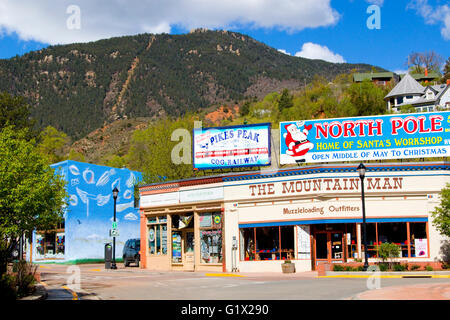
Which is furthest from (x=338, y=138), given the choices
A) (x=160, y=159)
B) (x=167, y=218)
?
(x=160, y=159)

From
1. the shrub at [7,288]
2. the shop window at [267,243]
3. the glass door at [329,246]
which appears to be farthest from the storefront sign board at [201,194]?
the shrub at [7,288]

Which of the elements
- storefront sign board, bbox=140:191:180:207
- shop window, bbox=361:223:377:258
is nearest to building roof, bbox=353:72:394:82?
storefront sign board, bbox=140:191:180:207

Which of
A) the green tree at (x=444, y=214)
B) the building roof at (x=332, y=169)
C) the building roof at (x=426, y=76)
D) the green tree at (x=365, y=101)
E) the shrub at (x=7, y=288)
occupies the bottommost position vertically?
the shrub at (x=7, y=288)

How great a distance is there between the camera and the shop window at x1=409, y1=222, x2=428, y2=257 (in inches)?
1289

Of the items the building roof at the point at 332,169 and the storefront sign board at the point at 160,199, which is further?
the storefront sign board at the point at 160,199

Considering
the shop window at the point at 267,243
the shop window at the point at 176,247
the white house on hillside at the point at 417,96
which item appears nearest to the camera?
the shop window at the point at 267,243

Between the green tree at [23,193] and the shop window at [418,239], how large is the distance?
22002mm

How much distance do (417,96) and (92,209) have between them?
86165 mm

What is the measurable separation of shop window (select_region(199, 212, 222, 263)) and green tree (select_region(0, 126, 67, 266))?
9.67m

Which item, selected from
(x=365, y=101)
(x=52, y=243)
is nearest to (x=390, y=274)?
(x=52, y=243)

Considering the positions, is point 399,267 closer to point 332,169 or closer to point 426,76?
point 332,169

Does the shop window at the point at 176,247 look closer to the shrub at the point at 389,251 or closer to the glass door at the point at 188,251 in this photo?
the glass door at the point at 188,251

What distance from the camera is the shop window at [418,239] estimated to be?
32.8 meters
